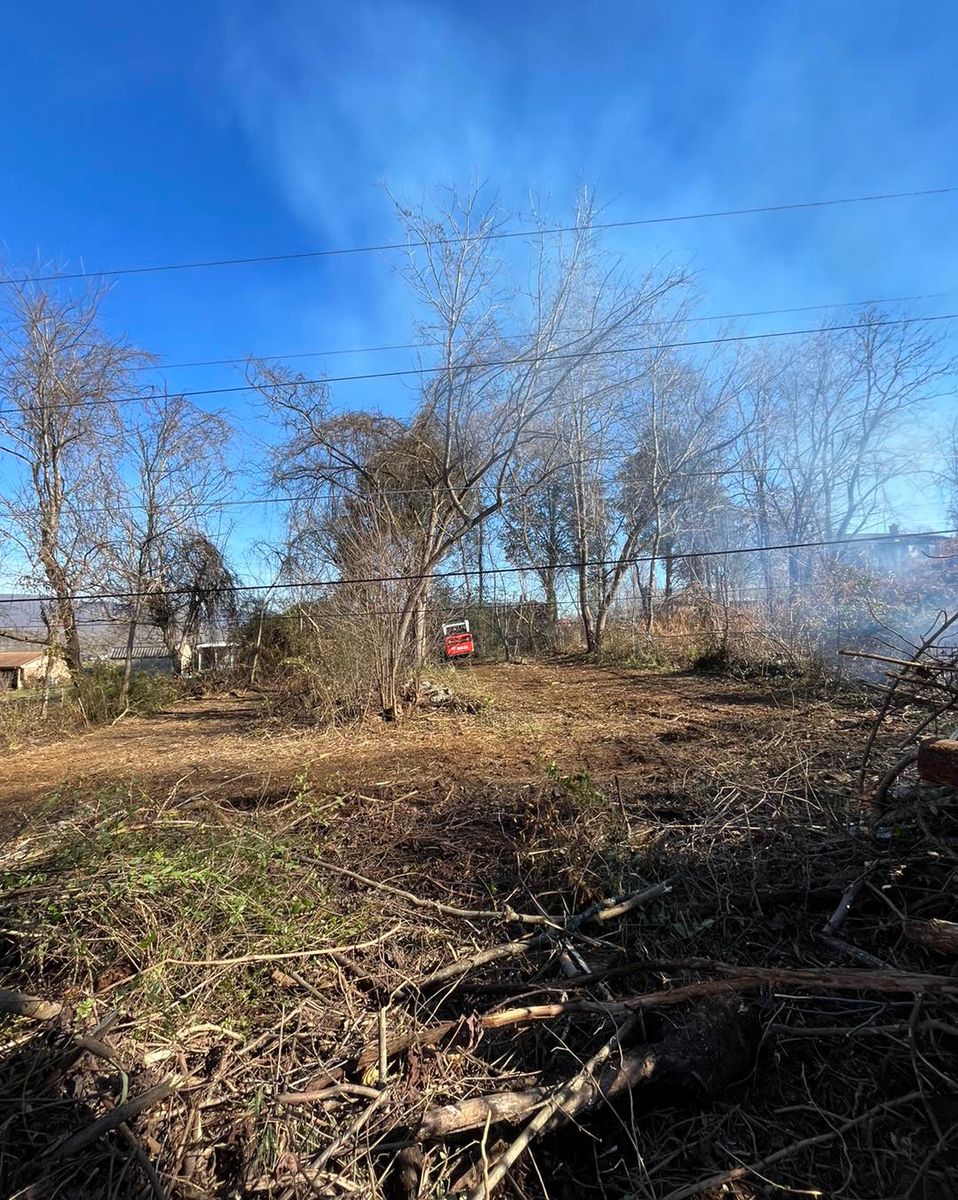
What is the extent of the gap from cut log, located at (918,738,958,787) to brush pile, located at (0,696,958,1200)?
254 mm

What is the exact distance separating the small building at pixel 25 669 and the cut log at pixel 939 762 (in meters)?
12.6

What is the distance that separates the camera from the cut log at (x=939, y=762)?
89.7 inches

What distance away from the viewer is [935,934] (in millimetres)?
1858

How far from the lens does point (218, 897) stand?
229 cm

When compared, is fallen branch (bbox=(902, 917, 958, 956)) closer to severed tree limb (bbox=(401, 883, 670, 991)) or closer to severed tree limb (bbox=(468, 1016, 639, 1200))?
severed tree limb (bbox=(401, 883, 670, 991))

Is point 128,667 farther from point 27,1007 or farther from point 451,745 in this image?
point 27,1007

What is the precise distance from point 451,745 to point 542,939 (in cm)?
418

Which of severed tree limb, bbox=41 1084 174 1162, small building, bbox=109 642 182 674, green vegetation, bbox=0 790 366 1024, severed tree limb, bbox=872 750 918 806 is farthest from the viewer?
small building, bbox=109 642 182 674

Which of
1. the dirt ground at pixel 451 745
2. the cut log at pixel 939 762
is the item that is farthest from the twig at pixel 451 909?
the cut log at pixel 939 762

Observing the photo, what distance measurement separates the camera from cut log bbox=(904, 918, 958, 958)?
1.82 metres

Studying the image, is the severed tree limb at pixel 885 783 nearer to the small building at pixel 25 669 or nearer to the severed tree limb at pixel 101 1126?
the severed tree limb at pixel 101 1126

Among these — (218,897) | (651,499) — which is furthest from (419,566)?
(651,499)

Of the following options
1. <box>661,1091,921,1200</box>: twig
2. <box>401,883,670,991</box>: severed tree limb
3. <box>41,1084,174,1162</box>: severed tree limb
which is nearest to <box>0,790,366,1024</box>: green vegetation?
<box>41,1084,174,1162</box>: severed tree limb

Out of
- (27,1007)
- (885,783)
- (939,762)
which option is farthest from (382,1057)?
(885,783)
